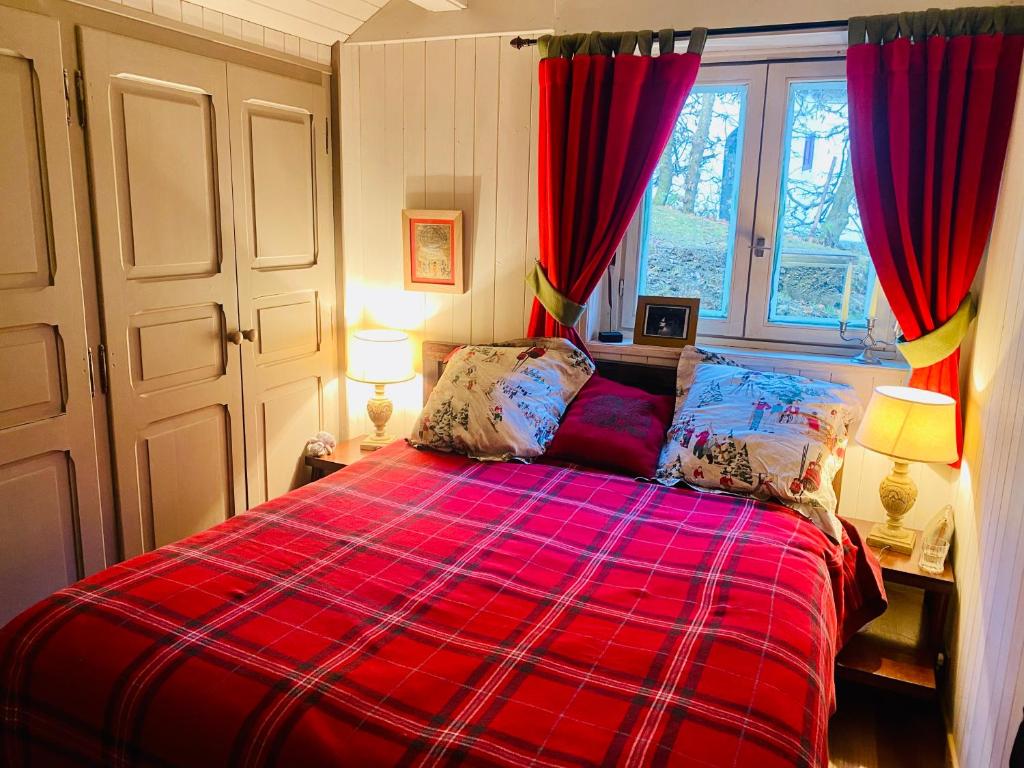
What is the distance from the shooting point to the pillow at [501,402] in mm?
2602

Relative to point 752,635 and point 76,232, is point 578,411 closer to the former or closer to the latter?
point 752,635

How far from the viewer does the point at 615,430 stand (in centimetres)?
255

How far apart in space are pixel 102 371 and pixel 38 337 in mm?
222

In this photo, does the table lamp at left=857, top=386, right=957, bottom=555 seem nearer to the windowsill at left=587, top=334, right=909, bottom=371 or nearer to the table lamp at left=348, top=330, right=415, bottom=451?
the windowsill at left=587, top=334, right=909, bottom=371

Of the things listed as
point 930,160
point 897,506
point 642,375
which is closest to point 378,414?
point 642,375

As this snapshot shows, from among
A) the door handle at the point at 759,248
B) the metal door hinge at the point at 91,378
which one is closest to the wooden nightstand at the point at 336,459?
the metal door hinge at the point at 91,378

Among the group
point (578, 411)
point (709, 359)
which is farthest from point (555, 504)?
point (709, 359)

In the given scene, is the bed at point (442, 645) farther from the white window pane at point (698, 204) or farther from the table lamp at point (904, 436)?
the white window pane at point (698, 204)

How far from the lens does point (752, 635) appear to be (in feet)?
5.13

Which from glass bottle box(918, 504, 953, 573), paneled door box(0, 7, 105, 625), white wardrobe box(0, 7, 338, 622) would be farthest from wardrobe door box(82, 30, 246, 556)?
glass bottle box(918, 504, 953, 573)

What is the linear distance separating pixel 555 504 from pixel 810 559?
0.69 metres

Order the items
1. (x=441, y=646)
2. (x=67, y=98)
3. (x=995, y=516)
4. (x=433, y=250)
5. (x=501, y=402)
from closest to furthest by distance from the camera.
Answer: (x=441, y=646) → (x=995, y=516) → (x=67, y=98) → (x=501, y=402) → (x=433, y=250)

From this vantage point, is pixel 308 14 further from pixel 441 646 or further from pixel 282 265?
pixel 441 646

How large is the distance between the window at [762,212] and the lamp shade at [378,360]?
1003 millimetres
